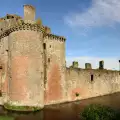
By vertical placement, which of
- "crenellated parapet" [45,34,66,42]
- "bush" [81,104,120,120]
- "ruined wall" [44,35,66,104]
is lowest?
"bush" [81,104,120,120]

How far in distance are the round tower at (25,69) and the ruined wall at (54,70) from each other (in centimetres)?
214

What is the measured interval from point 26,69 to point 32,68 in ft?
2.42

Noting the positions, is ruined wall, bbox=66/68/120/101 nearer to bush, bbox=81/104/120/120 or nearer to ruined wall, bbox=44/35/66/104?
ruined wall, bbox=44/35/66/104

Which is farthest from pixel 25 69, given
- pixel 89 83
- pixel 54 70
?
pixel 89 83

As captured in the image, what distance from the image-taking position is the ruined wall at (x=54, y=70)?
2969cm

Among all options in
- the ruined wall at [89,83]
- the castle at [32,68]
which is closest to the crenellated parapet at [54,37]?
the castle at [32,68]

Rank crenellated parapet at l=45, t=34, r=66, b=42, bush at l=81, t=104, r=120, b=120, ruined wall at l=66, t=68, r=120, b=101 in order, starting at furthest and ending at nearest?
ruined wall at l=66, t=68, r=120, b=101 < crenellated parapet at l=45, t=34, r=66, b=42 < bush at l=81, t=104, r=120, b=120

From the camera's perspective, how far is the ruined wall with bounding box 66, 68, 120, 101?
111 feet

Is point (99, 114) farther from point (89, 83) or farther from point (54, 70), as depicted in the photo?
point (89, 83)

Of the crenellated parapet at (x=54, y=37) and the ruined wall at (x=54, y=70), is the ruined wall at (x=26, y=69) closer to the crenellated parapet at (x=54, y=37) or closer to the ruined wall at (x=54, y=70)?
the ruined wall at (x=54, y=70)

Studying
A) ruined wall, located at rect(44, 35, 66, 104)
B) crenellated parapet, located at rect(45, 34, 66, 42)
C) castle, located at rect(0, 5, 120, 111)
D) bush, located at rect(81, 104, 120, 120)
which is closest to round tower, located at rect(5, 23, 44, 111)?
castle, located at rect(0, 5, 120, 111)

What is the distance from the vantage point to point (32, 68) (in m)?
26.5

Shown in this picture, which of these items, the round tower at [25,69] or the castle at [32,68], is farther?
the castle at [32,68]

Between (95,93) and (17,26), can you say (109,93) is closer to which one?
(95,93)
